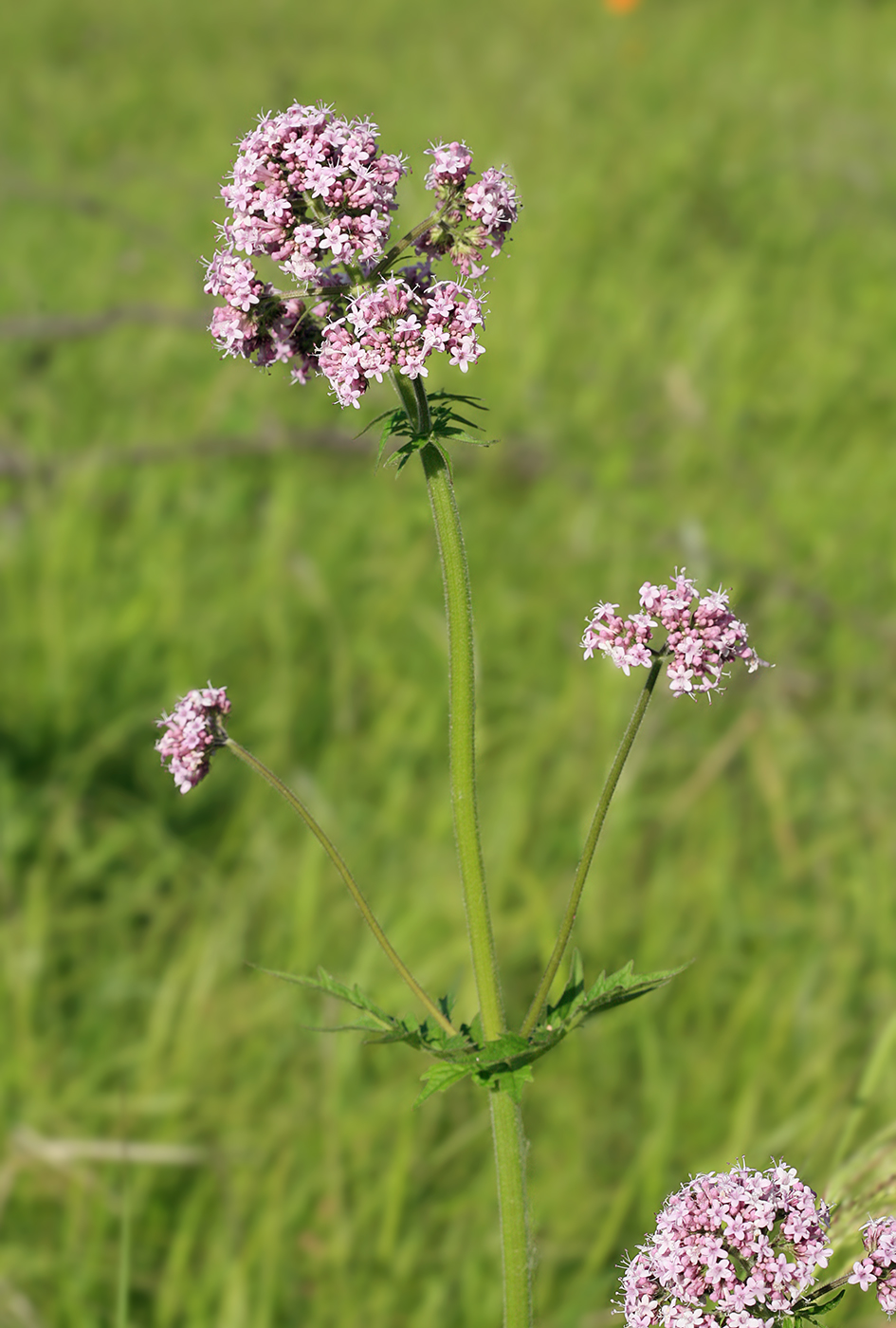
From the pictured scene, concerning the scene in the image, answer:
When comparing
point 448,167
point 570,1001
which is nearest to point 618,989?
point 570,1001

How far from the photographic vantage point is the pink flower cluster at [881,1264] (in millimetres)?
1465

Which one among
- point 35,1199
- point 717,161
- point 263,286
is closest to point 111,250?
point 717,161

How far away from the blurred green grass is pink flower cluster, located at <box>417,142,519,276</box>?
5.15 feet

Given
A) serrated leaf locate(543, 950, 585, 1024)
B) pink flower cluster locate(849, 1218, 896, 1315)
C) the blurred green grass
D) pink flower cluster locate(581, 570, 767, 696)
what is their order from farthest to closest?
the blurred green grass
serrated leaf locate(543, 950, 585, 1024)
pink flower cluster locate(581, 570, 767, 696)
pink flower cluster locate(849, 1218, 896, 1315)

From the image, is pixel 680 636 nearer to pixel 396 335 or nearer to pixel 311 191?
pixel 396 335

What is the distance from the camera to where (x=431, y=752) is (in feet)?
18.0

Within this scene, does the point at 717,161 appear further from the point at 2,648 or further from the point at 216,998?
the point at 216,998

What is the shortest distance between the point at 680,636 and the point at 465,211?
666 millimetres

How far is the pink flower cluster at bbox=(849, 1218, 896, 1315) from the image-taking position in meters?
1.46

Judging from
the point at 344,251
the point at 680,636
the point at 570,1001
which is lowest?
the point at 570,1001

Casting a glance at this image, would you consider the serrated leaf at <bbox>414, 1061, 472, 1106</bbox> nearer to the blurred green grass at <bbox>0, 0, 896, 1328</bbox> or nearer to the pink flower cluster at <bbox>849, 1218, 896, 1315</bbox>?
the pink flower cluster at <bbox>849, 1218, 896, 1315</bbox>

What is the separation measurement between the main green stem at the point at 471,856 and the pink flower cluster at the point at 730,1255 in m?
0.21

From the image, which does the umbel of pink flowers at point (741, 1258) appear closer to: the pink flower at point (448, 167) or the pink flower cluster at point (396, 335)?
the pink flower cluster at point (396, 335)

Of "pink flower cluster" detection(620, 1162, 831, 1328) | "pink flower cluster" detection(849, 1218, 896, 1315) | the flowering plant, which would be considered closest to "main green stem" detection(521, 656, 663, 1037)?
the flowering plant
